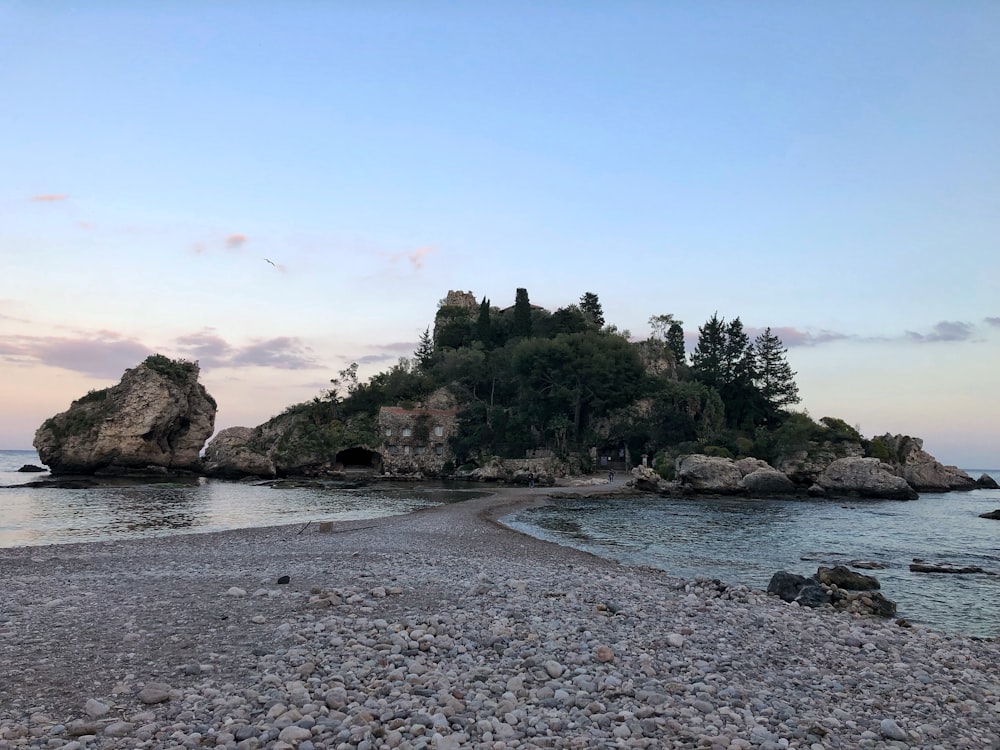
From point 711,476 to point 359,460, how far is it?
53.1 metres

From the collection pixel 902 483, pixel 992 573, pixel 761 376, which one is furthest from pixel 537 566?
pixel 761 376

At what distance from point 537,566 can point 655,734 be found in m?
11.5

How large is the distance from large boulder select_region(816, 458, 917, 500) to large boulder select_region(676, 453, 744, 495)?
9755 millimetres

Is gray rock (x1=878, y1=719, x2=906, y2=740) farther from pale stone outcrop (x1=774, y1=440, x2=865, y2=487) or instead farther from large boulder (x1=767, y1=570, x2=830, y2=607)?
pale stone outcrop (x1=774, y1=440, x2=865, y2=487)

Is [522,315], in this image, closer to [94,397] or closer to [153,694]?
[94,397]

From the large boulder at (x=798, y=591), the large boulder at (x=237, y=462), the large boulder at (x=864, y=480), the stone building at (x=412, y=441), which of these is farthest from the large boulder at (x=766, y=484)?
the large boulder at (x=237, y=462)

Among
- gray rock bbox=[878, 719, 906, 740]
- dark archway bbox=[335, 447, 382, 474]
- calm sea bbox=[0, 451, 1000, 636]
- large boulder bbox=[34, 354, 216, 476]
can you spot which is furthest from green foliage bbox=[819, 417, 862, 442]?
large boulder bbox=[34, 354, 216, 476]

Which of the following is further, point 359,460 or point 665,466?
point 359,460

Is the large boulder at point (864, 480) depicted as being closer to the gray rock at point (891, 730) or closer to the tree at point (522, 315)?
the tree at point (522, 315)

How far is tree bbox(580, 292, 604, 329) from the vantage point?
10900 centimetres

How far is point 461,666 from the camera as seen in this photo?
27.8 ft

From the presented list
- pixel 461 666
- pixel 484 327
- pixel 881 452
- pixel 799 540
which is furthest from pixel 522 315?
pixel 461 666

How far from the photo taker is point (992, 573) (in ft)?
68.1

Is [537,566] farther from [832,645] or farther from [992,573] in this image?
[992,573]
